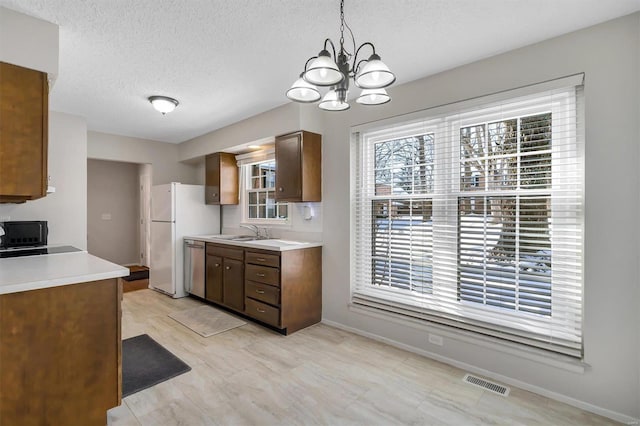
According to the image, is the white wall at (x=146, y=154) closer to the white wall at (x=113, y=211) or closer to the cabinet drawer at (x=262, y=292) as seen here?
the white wall at (x=113, y=211)

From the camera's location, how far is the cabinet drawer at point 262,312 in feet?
11.0

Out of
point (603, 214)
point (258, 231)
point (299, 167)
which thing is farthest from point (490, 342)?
point (258, 231)

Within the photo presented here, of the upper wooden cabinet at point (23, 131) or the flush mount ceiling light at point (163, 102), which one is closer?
the upper wooden cabinet at point (23, 131)

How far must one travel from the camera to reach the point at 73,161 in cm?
408

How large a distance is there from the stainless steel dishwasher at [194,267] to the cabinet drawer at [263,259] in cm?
114

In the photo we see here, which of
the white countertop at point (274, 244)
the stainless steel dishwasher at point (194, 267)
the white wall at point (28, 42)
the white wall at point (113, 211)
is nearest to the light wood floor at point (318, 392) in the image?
the white countertop at point (274, 244)

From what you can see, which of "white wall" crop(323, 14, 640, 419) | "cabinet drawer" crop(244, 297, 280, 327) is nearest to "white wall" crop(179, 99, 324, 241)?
"cabinet drawer" crop(244, 297, 280, 327)

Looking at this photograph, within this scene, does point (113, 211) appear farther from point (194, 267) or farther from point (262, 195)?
point (262, 195)

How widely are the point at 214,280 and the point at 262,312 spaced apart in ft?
3.53

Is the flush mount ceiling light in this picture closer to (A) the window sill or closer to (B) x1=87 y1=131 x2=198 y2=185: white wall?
(B) x1=87 y1=131 x2=198 y2=185: white wall

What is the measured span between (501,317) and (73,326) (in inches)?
113

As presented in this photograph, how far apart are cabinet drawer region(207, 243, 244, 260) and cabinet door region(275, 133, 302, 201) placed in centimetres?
81

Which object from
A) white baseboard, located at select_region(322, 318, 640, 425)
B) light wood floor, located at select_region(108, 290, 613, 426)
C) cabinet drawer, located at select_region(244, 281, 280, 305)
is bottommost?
light wood floor, located at select_region(108, 290, 613, 426)

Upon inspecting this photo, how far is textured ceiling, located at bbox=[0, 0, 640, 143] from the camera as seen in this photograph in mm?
1905
